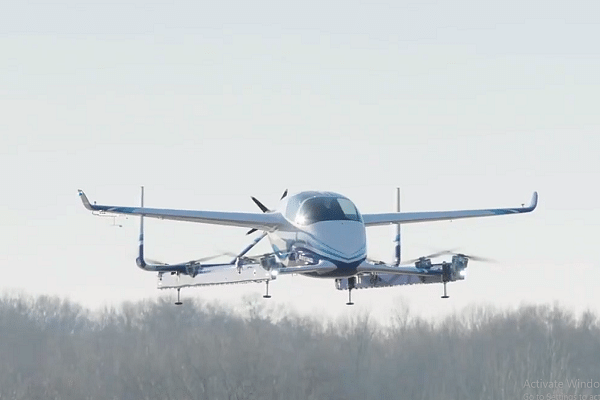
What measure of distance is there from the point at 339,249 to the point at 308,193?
3854mm

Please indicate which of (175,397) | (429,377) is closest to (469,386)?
(429,377)

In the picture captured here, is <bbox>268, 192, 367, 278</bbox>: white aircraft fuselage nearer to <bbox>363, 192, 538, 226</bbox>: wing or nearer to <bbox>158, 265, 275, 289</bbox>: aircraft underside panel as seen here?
<bbox>158, 265, 275, 289</bbox>: aircraft underside panel

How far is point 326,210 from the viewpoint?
2987 inches

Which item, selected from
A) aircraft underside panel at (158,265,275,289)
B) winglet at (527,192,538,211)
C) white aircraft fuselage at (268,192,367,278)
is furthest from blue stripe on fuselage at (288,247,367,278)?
winglet at (527,192,538,211)

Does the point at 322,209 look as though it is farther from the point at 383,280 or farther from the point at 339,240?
the point at 383,280

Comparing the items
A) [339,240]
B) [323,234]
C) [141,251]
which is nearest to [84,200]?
[141,251]

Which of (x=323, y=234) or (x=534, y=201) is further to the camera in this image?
(x=534, y=201)

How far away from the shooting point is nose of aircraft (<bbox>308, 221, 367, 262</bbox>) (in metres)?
74.4

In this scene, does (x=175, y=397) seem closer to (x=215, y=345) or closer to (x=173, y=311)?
(x=215, y=345)

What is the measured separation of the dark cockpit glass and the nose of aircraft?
1.02 feet

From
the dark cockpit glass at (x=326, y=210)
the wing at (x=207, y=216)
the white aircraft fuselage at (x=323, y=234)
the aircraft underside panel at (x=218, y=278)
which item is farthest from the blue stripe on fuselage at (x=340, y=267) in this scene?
the wing at (x=207, y=216)

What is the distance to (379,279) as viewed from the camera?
81.1 m

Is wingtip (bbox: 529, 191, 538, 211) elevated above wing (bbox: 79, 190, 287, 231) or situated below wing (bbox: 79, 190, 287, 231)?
above

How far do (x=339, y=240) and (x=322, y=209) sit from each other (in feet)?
6.22
